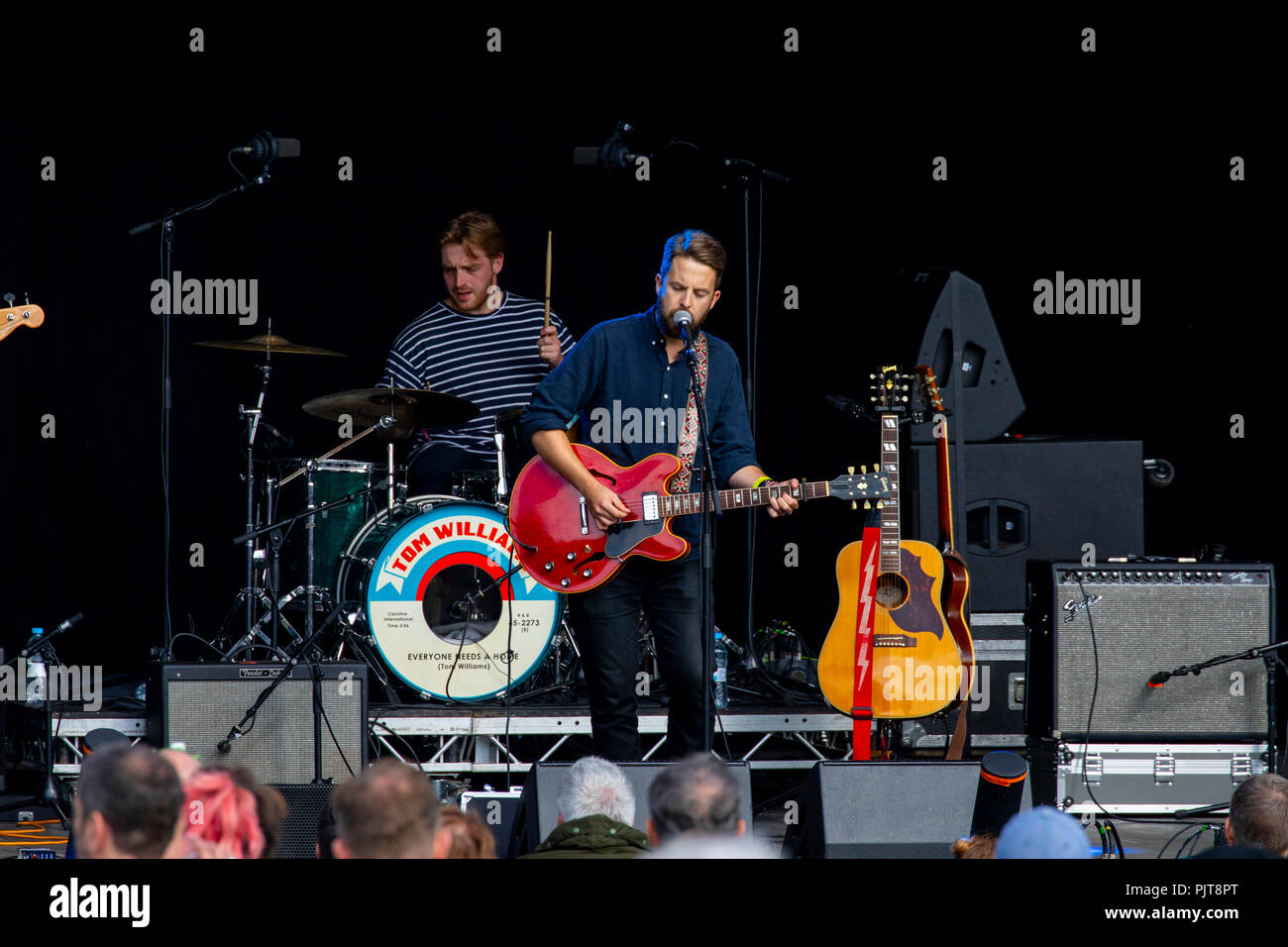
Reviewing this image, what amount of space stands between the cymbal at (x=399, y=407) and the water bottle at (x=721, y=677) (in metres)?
1.58

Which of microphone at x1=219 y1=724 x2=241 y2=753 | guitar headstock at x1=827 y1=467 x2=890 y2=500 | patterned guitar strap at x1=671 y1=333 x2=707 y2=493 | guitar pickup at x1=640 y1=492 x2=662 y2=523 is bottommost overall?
microphone at x1=219 y1=724 x2=241 y2=753

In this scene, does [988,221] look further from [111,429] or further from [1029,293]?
[111,429]

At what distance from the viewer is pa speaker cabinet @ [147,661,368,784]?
19.7 ft

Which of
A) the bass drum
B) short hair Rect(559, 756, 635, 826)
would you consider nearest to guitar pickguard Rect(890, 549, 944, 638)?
the bass drum

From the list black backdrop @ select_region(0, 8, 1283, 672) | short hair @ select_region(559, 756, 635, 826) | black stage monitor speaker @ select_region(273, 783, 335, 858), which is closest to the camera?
short hair @ select_region(559, 756, 635, 826)

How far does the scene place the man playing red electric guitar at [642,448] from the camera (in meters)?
5.36

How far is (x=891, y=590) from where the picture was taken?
630cm

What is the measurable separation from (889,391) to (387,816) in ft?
13.0

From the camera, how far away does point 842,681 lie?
6250mm

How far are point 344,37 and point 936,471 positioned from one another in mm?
4129

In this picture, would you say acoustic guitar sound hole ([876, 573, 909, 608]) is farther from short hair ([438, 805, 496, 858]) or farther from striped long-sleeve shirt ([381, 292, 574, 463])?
short hair ([438, 805, 496, 858])

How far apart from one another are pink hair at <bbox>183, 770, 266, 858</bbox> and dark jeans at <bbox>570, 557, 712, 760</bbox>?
2352mm

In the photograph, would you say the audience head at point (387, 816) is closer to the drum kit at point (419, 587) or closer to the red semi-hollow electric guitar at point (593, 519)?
the red semi-hollow electric guitar at point (593, 519)

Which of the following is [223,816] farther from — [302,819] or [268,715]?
[268,715]
